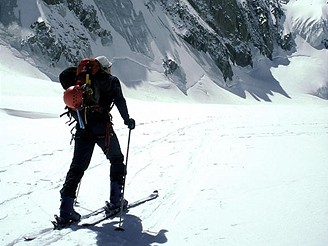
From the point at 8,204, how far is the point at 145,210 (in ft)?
5.99

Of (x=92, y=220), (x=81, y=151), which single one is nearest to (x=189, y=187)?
(x=92, y=220)

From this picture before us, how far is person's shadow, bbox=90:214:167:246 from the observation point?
4434 millimetres

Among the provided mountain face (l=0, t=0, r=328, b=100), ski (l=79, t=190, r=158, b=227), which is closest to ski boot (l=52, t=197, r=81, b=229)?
ski (l=79, t=190, r=158, b=227)

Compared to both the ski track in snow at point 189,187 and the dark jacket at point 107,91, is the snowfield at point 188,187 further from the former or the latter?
the dark jacket at point 107,91

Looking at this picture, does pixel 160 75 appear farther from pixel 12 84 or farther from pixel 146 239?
pixel 146 239

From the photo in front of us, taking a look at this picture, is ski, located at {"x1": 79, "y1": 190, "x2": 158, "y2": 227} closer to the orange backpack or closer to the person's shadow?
the person's shadow

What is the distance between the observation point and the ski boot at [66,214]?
483 centimetres

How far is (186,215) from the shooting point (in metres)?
5.08

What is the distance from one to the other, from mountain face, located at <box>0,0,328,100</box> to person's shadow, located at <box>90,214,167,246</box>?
4153cm

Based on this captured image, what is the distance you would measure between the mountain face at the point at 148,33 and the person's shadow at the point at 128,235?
4153cm

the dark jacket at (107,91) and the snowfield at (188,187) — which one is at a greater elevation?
the dark jacket at (107,91)

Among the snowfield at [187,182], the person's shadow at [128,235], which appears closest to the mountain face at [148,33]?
the snowfield at [187,182]

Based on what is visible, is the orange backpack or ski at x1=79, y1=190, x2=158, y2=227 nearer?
the orange backpack

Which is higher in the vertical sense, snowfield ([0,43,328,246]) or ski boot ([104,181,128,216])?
ski boot ([104,181,128,216])
